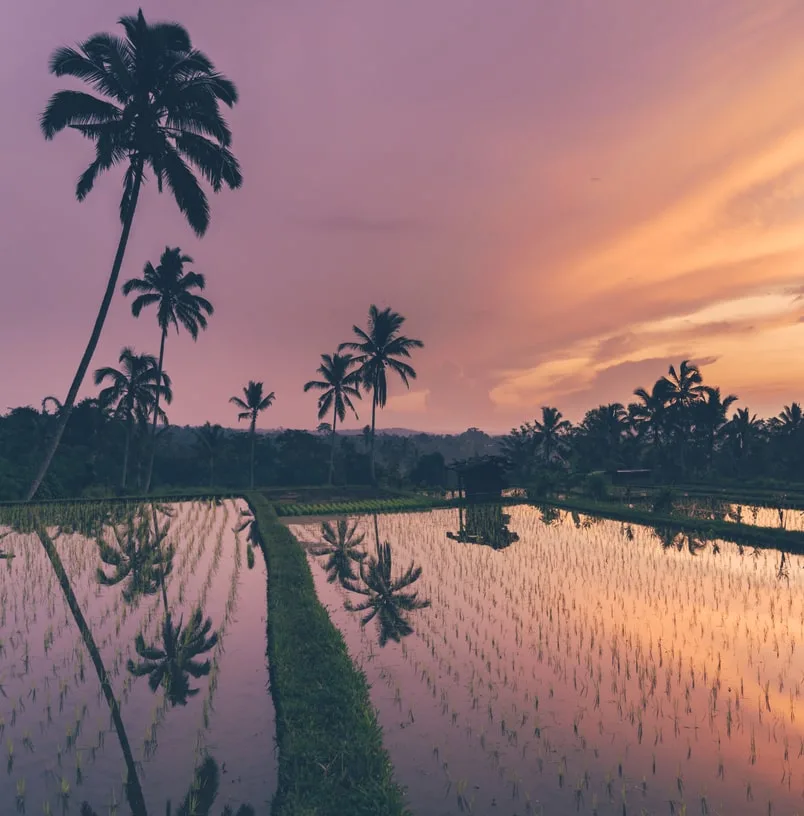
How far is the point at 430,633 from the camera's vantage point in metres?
11.0

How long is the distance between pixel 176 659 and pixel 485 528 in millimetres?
17076

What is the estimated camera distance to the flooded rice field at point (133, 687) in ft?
19.5

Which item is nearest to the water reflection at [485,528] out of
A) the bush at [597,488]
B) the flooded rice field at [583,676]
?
the flooded rice field at [583,676]

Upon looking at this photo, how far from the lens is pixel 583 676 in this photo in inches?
350

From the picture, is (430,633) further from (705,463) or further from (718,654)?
(705,463)

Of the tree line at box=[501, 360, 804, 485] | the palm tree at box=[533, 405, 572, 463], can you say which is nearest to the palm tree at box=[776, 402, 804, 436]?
the tree line at box=[501, 360, 804, 485]

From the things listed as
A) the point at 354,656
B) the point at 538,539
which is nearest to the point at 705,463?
the point at 538,539

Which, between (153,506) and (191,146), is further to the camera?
(153,506)

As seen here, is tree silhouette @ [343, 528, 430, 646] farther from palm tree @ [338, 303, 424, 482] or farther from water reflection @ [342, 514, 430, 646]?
palm tree @ [338, 303, 424, 482]

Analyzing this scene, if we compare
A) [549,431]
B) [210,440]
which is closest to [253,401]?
[210,440]

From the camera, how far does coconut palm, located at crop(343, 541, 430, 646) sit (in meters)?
11.4

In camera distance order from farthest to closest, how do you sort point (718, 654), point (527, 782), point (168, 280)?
point (168, 280) < point (718, 654) < point (527, 782)

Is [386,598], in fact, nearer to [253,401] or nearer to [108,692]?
[108,692]

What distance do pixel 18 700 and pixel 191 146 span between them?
19.4 metres
